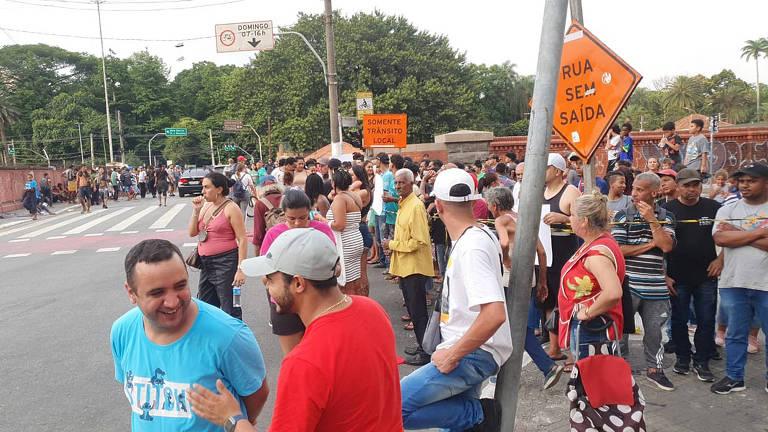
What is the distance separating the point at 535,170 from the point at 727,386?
2.82m

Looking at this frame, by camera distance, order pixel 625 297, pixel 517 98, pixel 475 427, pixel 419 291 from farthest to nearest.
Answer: pixel 517 98 → pixel 419 291 → pixel 625 297 → pixel 475 427

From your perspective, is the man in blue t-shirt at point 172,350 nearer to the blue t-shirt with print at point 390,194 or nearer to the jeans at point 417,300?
the jeans at point 417,300

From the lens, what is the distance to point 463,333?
9.65 feet

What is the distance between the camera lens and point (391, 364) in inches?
82.6

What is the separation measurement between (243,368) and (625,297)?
100 inches

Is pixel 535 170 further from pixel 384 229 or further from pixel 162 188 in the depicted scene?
pixel 162 188

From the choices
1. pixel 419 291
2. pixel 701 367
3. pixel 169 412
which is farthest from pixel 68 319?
pixel 701 367

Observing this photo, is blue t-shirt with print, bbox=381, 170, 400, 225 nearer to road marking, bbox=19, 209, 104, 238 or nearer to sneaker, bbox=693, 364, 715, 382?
sneaker, bbox=693, 364, 715, 382

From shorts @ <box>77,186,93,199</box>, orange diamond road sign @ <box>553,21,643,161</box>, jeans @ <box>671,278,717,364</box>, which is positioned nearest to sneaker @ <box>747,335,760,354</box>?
jeans @ <box>671,278,717,364</box>

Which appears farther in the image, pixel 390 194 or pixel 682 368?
pixel 390 194

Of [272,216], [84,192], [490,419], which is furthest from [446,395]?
[84,192]

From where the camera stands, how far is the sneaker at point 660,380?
4.44 m

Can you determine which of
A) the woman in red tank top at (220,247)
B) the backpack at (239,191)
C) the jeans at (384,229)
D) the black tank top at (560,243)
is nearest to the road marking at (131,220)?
the backpack at (239,191)

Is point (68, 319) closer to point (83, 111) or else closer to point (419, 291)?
point (419, 291)
